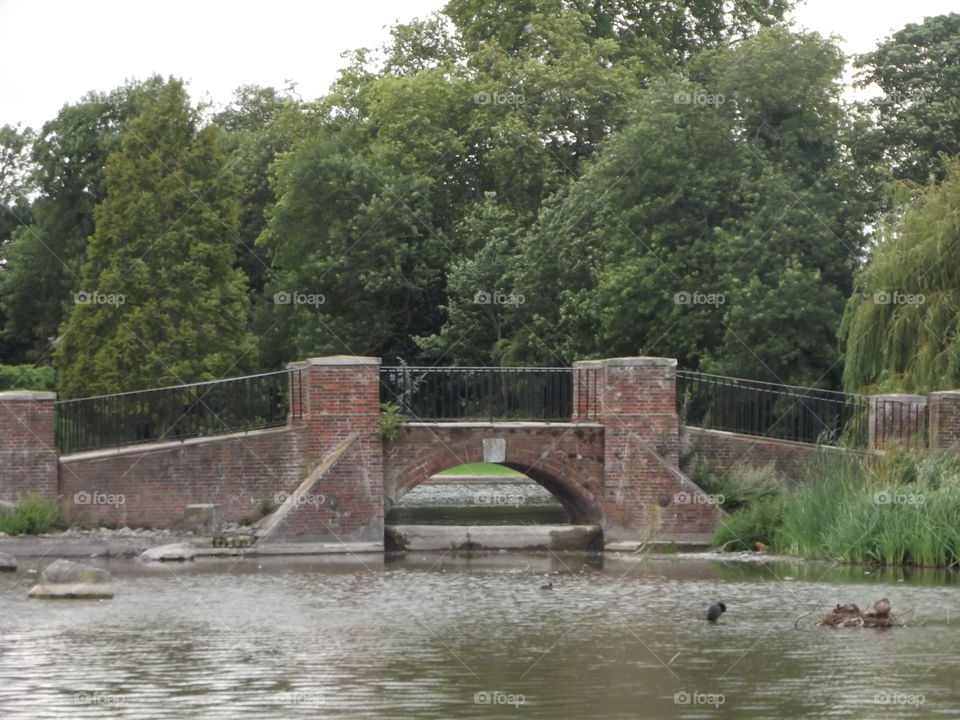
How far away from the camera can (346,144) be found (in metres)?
44.2

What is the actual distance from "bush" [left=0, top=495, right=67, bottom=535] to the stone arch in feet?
15.6

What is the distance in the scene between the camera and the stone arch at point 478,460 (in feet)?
85.0

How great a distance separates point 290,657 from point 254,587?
5446 mm

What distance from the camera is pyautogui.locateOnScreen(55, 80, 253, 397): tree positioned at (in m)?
39.4

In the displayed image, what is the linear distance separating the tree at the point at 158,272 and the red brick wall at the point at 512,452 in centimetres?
1421

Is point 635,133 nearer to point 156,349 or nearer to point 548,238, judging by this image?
point 548,238

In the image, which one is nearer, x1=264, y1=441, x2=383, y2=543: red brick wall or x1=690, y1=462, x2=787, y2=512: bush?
x1=264, y1=441, x2=383, y2=543: red brick wall

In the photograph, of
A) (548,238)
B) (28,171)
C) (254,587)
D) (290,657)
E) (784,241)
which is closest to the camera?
(290,657)

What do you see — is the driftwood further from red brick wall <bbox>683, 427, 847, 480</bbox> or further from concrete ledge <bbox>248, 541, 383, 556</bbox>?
concrete ledge <bbox>248, 541, 383, 556</bbox>

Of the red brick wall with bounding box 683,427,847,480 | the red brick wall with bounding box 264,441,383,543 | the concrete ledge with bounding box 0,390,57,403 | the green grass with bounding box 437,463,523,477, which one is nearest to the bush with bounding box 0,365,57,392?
the green grass with bounding box 437,463,523,477

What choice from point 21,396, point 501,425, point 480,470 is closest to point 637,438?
point 501,425

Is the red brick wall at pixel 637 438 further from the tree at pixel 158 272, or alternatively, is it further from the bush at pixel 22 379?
the bush at pixel 22 379

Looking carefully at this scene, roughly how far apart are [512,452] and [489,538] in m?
1.31

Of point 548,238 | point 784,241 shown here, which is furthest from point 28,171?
point 784,241
